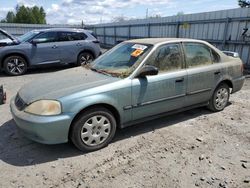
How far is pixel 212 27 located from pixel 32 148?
367 inches

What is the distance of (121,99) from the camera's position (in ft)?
11.4

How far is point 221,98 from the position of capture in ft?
16.2

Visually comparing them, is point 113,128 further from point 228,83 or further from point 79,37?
point 79,37

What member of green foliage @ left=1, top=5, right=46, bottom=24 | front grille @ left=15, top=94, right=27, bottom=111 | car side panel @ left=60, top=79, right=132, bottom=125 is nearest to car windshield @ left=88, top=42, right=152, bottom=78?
car side panel @ left=60, top=79, right=132, bottom=125

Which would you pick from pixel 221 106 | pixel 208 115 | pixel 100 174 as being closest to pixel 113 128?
pixel 100 174

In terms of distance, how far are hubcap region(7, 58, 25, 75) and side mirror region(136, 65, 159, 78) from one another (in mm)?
6370

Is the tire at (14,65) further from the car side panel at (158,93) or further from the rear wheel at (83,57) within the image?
the car side panel at (158,93)

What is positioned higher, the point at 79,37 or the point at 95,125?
the point at 79,37

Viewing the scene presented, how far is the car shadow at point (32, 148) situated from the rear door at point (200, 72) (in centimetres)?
71

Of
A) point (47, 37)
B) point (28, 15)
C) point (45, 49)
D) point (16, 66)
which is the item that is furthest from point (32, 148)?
point (28, 15)

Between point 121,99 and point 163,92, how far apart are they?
0.81 metres

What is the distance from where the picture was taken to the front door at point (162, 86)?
3650mm

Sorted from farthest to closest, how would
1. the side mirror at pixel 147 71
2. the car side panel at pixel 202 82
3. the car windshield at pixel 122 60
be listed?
the car side panel at pixel 202 82 → the car windshield at pixel 122 60 → the side mirror at pixel 147 71

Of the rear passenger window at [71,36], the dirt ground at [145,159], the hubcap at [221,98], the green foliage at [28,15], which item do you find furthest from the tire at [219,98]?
the green foliage at [28,15]
